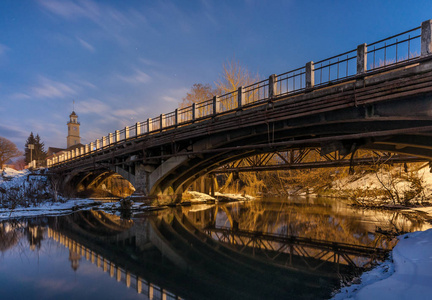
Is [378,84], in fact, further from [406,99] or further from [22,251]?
[22,251]

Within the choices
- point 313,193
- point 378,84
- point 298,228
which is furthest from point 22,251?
point 313,193

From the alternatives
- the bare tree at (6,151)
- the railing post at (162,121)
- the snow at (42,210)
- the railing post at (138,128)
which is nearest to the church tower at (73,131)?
the bare tree at (6,151)

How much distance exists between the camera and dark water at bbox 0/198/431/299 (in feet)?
19.3

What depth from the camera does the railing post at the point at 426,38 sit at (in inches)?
308

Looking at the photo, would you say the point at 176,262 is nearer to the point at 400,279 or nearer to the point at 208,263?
the point at 208,263

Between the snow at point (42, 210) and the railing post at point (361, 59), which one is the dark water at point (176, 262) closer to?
the snow at point (42, 210)

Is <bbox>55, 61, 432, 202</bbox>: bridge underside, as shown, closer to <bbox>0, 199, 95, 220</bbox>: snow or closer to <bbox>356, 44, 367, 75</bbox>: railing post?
<bbox>356, 44, 367, 75</bbox>: railing post

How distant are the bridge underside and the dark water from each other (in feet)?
13.3

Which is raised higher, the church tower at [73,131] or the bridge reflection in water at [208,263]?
the church tower at [73,131]

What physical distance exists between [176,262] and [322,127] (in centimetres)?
870

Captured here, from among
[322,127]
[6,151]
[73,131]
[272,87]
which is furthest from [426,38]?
[73,131]

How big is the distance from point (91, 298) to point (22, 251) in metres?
5.74

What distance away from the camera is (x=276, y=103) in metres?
12.3

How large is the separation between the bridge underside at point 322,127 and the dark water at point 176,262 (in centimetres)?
404
